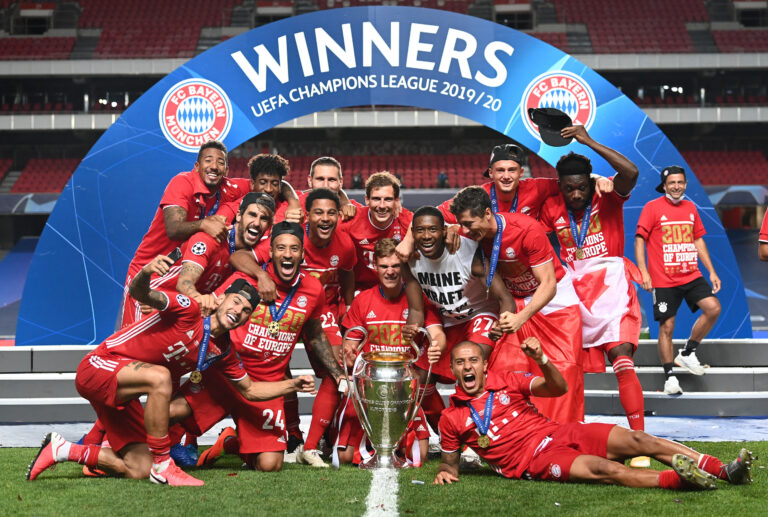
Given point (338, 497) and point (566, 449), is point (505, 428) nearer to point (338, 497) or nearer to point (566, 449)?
point (566, 449)

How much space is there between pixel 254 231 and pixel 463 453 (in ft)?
6.36

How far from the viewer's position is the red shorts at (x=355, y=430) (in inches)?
212

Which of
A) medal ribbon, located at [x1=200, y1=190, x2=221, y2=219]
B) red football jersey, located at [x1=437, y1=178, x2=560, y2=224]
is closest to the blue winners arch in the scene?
medal ribbon, located at [x1=200, y1=190, x2=221, y2=219]

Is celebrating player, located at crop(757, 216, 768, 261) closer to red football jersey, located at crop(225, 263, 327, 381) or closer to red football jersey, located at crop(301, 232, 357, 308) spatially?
red football jersey, located at crop(301, 232, 357, 308)

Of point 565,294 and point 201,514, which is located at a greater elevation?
point 565,294

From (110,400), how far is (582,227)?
316 cm

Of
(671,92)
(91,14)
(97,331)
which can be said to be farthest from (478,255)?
(91,14)

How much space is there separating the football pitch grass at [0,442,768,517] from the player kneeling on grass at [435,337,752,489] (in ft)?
0.24

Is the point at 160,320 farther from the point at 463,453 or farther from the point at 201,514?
the point at 463,453

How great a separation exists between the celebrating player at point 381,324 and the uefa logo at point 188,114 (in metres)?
3.70

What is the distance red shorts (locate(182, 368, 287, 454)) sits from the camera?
16.9ft

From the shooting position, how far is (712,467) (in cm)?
420

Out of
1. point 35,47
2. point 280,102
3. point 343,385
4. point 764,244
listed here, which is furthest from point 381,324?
point 35,47

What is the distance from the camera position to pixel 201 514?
386 centimetres
